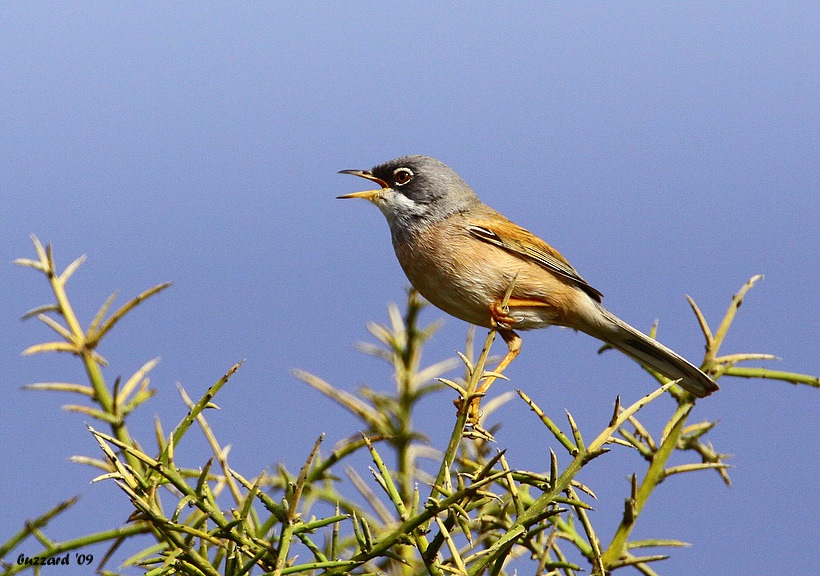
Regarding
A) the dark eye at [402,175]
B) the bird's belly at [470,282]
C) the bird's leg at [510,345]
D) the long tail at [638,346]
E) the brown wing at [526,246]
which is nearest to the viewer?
the bird's leg at [510,345]

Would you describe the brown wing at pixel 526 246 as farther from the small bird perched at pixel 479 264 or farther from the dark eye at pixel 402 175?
the dark eye at pixel 402 175

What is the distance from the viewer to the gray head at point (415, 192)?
5.92 meters

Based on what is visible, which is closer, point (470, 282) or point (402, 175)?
point (470, 282)

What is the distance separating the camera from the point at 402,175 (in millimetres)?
6188

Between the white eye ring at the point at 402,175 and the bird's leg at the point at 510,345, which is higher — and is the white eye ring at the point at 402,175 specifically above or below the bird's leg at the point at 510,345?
above

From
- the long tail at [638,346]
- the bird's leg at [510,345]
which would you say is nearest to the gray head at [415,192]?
the bird's leg at [510,345]

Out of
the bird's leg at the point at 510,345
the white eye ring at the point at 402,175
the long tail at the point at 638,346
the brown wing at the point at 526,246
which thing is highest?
the white eye ring at the point at 402,175

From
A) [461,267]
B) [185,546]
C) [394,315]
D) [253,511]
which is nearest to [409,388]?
[394,315]

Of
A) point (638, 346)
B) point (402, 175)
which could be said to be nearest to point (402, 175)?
point (402, 175)

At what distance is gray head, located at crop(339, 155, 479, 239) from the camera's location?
19.4 ft

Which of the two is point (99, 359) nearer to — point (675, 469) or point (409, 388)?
point (409, 388)

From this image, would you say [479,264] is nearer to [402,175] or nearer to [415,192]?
[415,192]

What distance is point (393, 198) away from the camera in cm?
600

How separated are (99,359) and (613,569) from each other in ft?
6.33
